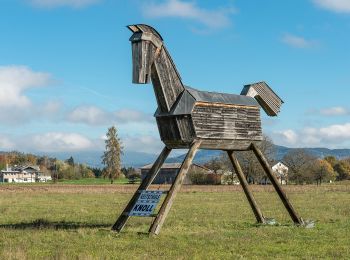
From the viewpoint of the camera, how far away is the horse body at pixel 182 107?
640 inches

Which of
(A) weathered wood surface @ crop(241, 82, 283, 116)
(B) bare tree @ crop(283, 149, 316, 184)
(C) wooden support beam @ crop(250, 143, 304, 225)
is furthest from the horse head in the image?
(B) bare tree @ crop(283, 149, 316, 184)

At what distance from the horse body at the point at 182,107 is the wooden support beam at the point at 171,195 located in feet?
1.44

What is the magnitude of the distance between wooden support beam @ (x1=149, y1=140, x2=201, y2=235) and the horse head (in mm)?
2550

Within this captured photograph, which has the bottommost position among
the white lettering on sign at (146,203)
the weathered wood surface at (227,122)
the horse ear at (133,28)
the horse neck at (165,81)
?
the white lettering on sign at (146,203)

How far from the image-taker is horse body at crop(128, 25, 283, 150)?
16.3 m

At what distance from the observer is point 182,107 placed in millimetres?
16906

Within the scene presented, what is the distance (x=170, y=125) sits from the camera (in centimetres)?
1711

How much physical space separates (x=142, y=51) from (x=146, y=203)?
4.61 meters

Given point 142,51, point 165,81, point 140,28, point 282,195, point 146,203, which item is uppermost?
point 140,28

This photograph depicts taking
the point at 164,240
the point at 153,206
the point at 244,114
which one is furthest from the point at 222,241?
the point at 244,114

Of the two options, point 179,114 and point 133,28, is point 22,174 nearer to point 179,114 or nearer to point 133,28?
point 179,114

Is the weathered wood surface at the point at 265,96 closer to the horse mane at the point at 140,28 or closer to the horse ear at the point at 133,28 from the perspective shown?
the horse mane at the point at 140,28

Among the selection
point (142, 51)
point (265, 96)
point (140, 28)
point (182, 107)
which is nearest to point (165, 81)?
point (182, 107)

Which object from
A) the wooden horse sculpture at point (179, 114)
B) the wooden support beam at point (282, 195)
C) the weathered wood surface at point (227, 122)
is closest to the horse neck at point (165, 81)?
the wooden horse sculpture at point (179, 114)
